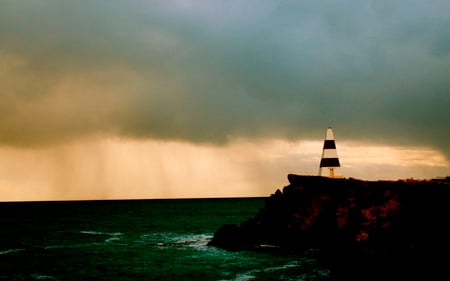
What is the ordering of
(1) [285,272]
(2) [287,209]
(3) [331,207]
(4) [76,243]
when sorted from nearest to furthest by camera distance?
(1) [285,272] → (3) [331,207] → (2) [287,209] → (4) [76,243]

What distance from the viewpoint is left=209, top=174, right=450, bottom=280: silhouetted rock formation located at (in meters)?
32.2

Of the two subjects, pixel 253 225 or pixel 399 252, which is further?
pixel 253 225

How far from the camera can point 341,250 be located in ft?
130

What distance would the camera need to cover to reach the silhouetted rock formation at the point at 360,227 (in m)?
32.2

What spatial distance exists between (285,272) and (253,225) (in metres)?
16.2

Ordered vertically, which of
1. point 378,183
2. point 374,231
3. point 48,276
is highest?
point 378,183

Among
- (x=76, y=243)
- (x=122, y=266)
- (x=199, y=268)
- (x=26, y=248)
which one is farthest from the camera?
(x=76, y=243)

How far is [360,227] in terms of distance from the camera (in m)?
39.7

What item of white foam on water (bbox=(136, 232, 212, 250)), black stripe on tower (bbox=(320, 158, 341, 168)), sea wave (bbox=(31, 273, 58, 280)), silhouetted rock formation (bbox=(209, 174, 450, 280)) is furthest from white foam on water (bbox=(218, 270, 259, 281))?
black stripe on tower (bbox=(320, 158, 341, 168))

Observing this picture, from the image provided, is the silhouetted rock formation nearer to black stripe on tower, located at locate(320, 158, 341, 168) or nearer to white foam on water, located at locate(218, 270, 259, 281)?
black stripe on tower, located at locate(320, 158, 341, 168)

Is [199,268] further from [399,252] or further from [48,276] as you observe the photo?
[399,252]

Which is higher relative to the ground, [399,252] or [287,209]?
[287,209]

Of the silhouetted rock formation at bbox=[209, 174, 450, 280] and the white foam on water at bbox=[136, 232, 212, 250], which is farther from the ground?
the silhouetted rock formation at bbox=[209, 174, 450, 280]

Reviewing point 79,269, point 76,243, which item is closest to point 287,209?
point 79,269
